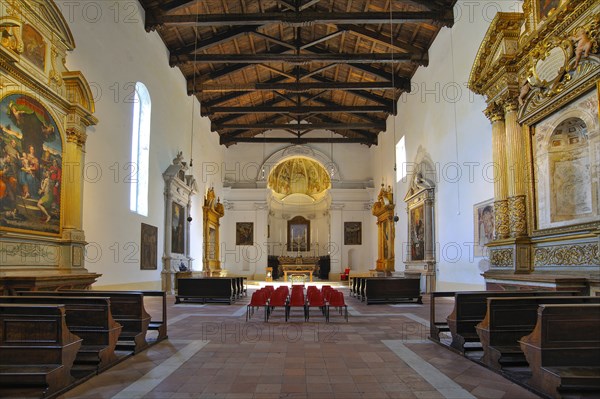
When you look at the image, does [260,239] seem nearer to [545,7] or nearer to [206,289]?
[206,289]

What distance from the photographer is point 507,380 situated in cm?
472

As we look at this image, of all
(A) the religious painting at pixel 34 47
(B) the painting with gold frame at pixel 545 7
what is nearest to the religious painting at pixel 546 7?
(B) the painting with gold frame at pixel 545 7

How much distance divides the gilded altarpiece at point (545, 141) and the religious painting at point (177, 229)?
11.4m

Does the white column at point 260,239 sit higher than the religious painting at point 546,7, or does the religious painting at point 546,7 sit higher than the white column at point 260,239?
the religious painting at point 546,7

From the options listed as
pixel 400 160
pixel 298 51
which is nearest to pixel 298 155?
pixel 400 160

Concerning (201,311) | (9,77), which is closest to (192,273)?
(201,311)

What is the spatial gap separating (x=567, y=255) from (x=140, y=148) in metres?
11.9

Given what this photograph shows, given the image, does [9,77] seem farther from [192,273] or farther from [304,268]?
[304,268]

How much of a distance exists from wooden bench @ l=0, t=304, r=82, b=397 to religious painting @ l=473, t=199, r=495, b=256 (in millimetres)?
9432

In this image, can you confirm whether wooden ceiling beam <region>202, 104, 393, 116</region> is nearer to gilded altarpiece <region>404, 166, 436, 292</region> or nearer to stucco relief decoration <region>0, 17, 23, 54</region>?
gilded altarpiece <region>404, 166, 436, 292</region>

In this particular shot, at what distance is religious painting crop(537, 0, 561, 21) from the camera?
7938 millimetres

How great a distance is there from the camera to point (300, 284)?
14.0 m

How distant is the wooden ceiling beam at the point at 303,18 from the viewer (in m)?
14.1

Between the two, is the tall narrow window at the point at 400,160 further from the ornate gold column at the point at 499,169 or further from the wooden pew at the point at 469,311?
the wooden pew at the point at 469,311
